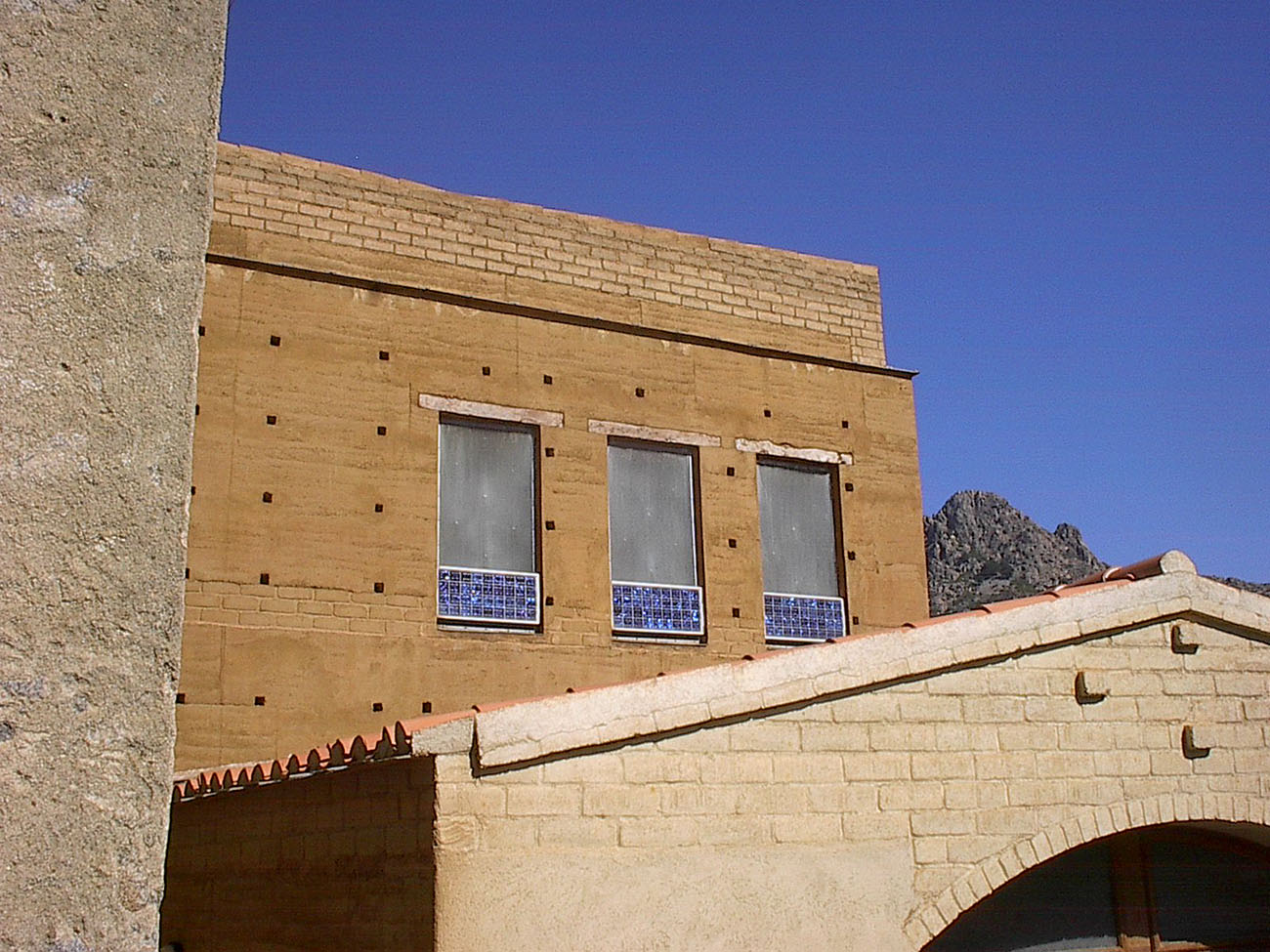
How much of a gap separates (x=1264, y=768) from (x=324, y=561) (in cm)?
770

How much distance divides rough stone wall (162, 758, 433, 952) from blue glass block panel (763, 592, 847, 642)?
21.3ft

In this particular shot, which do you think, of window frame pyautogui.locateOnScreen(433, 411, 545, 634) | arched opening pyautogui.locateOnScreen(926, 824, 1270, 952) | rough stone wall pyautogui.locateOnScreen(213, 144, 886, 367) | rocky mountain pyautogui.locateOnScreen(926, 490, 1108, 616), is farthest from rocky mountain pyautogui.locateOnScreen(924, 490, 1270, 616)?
arched opening pyautogui.locateOnScreen(926, 824, 1270, 952)

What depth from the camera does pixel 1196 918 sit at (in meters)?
8.68

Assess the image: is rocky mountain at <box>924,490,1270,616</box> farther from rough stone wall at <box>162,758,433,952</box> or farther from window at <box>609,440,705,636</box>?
rough stone wall at <box>162,758,433,952</box>

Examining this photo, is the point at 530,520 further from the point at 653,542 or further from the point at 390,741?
the point at 390,741

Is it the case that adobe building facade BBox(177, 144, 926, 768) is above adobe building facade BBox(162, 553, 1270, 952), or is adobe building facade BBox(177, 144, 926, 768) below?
above

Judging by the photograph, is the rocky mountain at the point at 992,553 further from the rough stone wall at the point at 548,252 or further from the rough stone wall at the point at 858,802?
the rough stone wall at the point at 858,802

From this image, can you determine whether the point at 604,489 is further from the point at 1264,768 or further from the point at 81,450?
the point at 81,450

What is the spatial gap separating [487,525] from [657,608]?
76.9 inches

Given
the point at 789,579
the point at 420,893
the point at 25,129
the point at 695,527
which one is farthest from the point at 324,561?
the point at 25,129

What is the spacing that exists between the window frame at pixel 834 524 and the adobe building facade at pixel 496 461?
0.11 ft

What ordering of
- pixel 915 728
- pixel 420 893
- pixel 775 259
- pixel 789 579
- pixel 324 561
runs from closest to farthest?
pixel 420 893, pixel 915 728, pixel 324 561, pixel 789 579, pixel 775 259

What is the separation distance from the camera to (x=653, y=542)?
14.2m

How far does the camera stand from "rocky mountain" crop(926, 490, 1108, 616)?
55656mm
